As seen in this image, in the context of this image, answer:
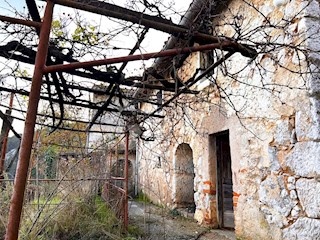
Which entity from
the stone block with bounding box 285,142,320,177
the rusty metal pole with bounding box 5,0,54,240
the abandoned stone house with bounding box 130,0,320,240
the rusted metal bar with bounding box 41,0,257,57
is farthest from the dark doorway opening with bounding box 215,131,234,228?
the rusty metal pole with bounding box 5,0,54,240

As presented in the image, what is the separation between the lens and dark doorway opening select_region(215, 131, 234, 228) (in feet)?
14.2

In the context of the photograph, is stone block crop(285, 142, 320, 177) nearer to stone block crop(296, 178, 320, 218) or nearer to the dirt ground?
stone block crop(296, 178, 320, 218)

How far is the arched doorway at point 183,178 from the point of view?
5.73m

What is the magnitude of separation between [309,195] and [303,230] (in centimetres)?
37

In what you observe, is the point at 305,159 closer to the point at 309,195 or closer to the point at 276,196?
the point at 309,195

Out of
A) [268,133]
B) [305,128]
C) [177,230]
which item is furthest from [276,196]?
[177,230]

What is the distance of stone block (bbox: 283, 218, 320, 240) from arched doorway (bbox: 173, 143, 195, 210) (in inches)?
126

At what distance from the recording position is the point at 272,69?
3078 millimetres

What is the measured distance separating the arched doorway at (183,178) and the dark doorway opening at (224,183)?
135 cm

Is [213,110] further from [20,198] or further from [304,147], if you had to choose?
[20,198]

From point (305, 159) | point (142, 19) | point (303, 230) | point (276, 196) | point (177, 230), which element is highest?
point (142, 19)

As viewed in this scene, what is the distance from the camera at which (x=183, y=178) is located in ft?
19.2

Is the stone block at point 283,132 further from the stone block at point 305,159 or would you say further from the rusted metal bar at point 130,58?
the rusted metal bar at point 130,58

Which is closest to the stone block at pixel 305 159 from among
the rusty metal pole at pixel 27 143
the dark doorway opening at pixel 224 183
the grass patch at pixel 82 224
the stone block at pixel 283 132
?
the stone block at pixel 283 132
